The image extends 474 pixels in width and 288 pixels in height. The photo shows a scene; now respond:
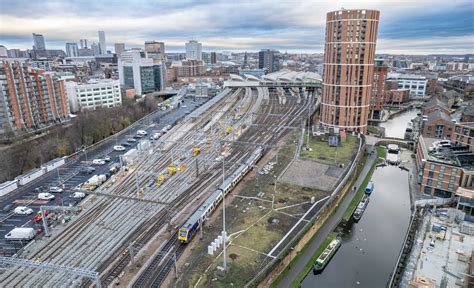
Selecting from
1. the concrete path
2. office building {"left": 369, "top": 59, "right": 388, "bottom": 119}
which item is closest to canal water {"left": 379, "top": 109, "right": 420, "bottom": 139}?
office building {"left": 369, "top": 59, "right": 388, "bottom": 119}

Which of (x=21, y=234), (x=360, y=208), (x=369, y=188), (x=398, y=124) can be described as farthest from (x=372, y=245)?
(x=398, y=124)

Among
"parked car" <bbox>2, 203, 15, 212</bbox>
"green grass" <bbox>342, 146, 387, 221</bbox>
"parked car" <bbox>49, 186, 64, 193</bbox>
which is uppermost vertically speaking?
"parked car" <bbox>49, 186, 64, 193</bbox>

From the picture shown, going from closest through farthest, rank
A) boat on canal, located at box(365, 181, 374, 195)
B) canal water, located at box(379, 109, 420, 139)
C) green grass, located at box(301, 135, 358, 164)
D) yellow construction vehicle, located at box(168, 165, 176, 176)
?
boat on canal, located at box(365, 181, 374, 195) → yellow construction vehicle, located at box(168, 165, 176, 176) → green grass, located at box(301, 135, 358, 164) → canal water, located at box(379, 109, 420, 139)

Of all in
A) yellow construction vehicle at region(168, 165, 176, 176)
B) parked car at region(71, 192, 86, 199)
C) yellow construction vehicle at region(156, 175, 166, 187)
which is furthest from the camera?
yellow construction vehicle at region(168, 165, 176, 176)

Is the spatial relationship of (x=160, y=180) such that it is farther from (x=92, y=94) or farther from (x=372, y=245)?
(x=92, y=94)

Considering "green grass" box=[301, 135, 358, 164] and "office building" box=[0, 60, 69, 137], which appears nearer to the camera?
"green grass" box=[301, 135, 358, 164]

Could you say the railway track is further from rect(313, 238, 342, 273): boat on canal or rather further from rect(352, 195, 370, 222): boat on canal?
rect(352, 195, 370, 222): boat on canal

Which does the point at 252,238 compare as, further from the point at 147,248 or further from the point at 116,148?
the point at 116,148
